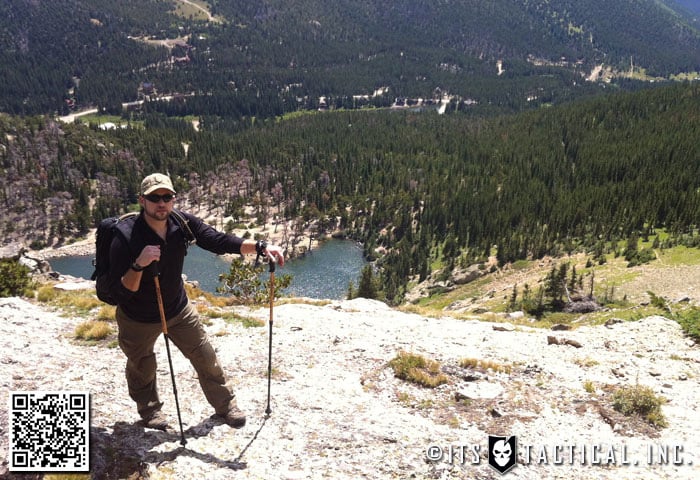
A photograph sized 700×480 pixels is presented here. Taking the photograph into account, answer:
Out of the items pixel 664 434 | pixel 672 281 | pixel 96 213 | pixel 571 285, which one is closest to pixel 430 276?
pixel 571 285

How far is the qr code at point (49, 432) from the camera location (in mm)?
7422

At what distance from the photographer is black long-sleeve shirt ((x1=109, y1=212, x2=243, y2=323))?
7113 millimetres

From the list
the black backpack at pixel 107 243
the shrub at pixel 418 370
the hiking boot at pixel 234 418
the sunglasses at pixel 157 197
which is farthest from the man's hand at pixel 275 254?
the shrub at pixel 418 370

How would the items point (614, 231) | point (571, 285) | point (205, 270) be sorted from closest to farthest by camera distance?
point (571, 285) < point (614, 231) < point (205, 270)

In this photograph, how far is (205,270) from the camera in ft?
371

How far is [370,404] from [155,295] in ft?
21.1

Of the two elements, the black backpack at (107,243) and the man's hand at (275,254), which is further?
the man's hand at (275,254)

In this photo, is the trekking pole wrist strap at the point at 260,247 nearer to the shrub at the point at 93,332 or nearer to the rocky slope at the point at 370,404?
the rocky slope at the point at 370,404

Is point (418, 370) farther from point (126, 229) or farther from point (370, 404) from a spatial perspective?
point (126, 229)

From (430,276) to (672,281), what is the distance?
5644 centimetres

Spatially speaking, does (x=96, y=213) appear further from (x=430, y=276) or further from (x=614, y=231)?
(x=614, y=231)

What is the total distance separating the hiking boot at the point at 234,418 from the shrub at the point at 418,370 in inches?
197

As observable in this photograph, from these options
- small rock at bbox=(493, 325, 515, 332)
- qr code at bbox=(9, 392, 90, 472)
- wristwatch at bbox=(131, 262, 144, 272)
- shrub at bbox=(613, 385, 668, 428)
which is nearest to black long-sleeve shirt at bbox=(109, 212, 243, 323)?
wristwatch at bbox=(131, 262, 144, 272)

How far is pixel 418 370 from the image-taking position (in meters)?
12.8
